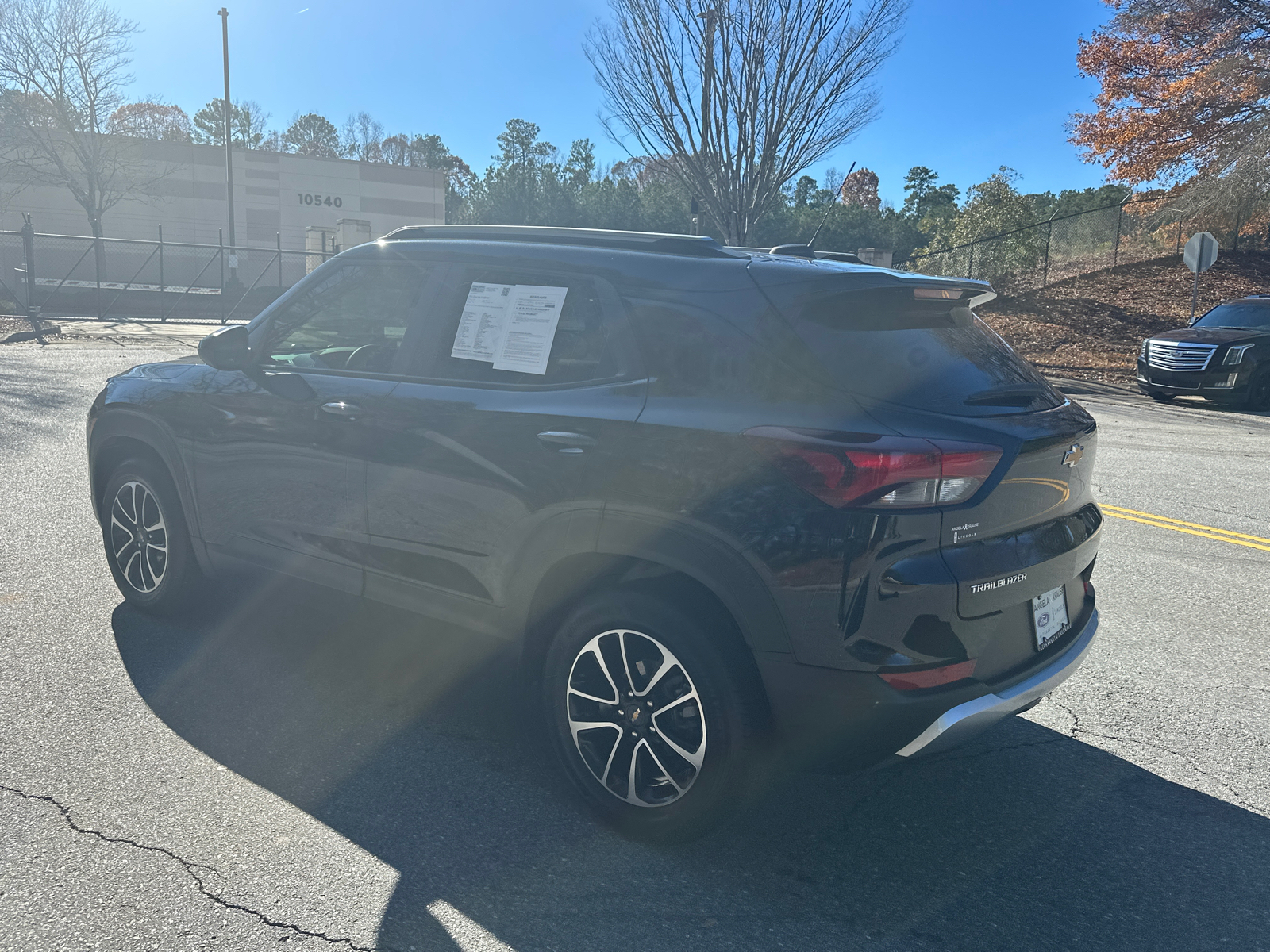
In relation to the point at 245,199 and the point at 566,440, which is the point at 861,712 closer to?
the point at 566,440

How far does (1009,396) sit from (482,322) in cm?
178

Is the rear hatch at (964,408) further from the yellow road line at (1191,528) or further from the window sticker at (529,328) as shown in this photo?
the yellow road line at (1191,528)

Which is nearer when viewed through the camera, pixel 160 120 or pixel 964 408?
pixel 964 408

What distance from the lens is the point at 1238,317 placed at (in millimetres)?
17156

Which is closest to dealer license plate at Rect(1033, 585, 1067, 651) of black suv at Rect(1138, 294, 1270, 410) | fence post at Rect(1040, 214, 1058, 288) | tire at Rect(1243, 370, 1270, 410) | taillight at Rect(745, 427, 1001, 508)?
taillight at Rect(745, 427, 1001, 508)

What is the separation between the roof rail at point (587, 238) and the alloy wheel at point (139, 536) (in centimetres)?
175

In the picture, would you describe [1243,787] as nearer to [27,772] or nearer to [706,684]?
[706,684]

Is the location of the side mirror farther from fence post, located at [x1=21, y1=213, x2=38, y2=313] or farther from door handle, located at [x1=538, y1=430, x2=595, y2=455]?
fence post, located at [x1=21, y1=213, x2=38, y2=313]

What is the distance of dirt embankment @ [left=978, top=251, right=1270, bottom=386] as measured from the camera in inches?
908

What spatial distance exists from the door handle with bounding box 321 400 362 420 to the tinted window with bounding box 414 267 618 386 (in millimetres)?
297

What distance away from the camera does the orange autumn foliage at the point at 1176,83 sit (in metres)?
23.4

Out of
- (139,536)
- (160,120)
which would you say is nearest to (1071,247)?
(139,536)

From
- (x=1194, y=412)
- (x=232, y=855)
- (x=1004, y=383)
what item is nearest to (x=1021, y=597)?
(x=1004, y=383)

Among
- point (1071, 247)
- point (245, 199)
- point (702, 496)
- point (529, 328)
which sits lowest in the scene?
point (702, 496)
